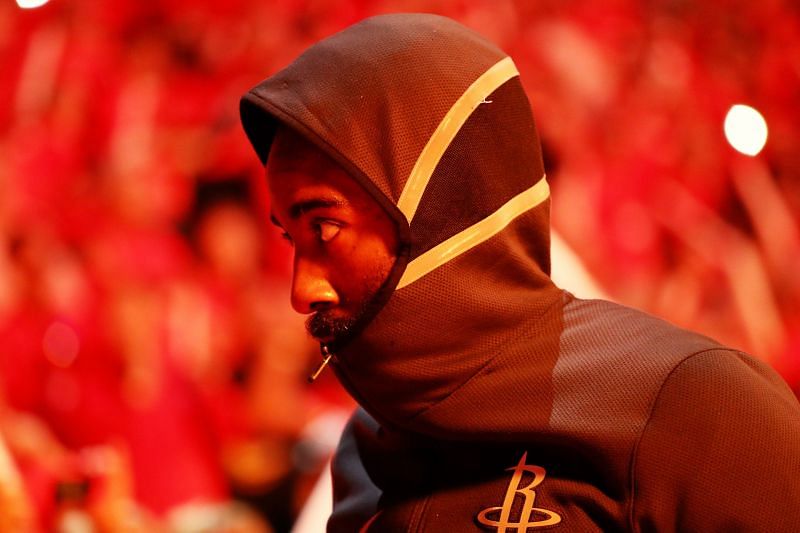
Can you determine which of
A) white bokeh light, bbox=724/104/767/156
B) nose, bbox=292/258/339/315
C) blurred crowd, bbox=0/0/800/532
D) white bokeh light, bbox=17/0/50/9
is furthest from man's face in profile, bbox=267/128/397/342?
white bokeh light, bbox=724/104/767/156

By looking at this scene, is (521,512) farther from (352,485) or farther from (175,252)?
(175,252)

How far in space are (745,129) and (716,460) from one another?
253 cm

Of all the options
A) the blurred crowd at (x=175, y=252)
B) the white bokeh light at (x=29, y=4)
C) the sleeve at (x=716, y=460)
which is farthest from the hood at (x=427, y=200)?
the white bokeh light at (x=29, y=4)

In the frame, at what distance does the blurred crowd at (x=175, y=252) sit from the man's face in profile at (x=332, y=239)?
1.41 m

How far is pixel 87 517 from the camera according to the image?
6.90 feet

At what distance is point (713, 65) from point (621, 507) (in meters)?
2.51

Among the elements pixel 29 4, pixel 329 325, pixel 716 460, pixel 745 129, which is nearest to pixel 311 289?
pixel 329 325

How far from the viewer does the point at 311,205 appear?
922mm

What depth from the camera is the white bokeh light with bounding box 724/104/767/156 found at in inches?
120

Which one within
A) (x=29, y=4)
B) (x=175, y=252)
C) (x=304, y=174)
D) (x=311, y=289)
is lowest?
(x=175, y=252)

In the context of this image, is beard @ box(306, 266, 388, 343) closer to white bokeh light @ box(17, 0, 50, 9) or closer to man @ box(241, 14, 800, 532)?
man @ box(241, 14, 800, 532)

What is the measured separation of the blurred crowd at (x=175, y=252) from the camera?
218cm

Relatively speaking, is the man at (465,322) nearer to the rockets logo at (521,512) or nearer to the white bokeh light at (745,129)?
the rockets logo at (521,512)

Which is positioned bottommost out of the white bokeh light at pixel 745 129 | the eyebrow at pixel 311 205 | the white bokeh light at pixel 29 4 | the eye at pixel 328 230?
the white bokeh light at pixel 745 129
